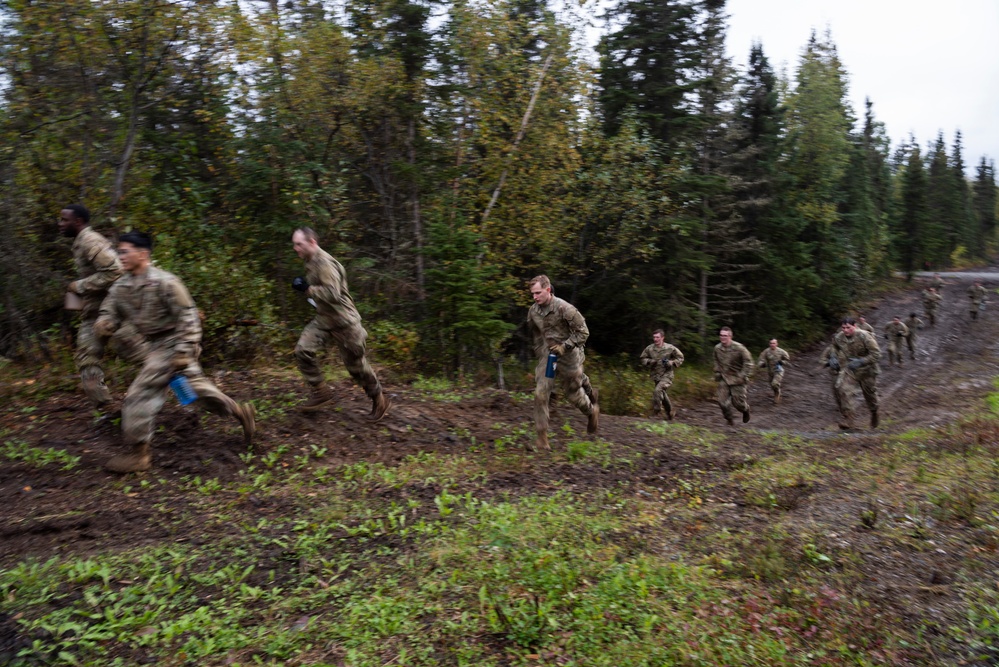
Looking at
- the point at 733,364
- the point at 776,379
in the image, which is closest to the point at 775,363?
the point at 776,379

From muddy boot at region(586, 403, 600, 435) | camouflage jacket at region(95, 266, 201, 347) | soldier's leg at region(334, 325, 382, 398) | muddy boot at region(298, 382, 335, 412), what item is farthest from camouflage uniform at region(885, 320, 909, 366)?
camouflage jacket at region(95, 266, 201, 347)

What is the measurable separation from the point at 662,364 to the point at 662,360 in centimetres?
10

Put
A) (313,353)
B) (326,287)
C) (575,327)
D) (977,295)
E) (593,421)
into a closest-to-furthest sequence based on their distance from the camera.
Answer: (326,287), (313,353), (575,327), (593,421), (977,295)

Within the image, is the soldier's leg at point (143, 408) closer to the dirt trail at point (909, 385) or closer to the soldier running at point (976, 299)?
the dirt trail at point (909, 385)

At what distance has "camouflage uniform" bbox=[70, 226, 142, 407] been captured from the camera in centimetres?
771

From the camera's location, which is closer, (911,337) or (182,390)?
(182,390)

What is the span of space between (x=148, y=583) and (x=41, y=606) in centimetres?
66

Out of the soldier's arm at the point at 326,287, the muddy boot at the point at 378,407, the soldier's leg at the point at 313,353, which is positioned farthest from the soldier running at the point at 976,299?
the soldier's arm at the point at 326,287

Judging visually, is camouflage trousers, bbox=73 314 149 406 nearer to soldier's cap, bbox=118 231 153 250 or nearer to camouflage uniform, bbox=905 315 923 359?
soldier's cap, bbox=118 231 153 250

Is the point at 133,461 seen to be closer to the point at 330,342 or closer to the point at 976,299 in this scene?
the point at 330,342

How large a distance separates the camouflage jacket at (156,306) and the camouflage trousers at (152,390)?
173 millimetres

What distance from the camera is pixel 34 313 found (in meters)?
10.9

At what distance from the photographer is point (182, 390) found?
6758 millimetres

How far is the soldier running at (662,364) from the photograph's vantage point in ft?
50.0
